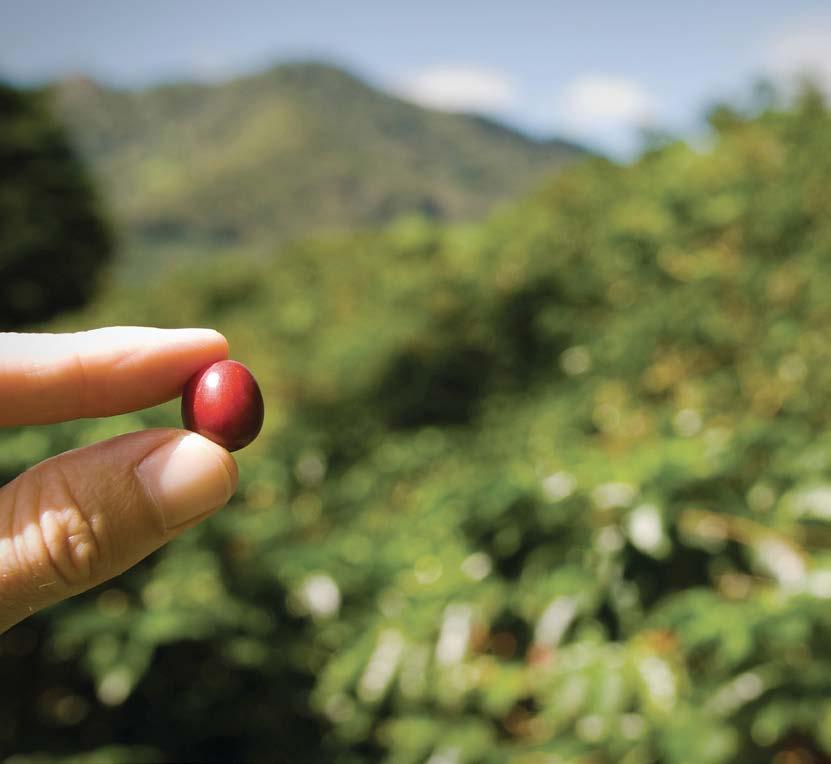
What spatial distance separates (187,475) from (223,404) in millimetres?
114

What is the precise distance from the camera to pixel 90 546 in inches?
43.8

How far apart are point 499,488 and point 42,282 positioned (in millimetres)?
16392

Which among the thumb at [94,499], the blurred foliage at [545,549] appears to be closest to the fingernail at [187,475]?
the thumb at [94,499]

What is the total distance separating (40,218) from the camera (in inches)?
657

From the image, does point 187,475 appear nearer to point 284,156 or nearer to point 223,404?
point 223,404

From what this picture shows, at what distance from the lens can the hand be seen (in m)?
1.06

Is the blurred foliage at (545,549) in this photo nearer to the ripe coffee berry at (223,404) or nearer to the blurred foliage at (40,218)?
the ripe coffee berry at (223,404)

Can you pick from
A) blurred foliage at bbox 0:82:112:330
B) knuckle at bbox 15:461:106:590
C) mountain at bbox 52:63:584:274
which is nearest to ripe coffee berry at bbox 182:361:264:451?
knuckle at bbox 15:461:106:590

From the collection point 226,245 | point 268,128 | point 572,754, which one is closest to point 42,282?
point 572,754

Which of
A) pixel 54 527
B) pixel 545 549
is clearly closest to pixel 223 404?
pixel 54 527

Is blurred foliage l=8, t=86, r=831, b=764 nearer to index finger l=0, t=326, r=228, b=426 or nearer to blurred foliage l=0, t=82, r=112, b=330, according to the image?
index finger l=0, t=326, r=228, b=426

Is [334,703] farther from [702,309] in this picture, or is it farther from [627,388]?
[702,309]

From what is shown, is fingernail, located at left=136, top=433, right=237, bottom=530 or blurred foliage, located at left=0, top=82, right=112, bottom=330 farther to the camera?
blurred foliage, located at left=0, top=82, right=112, bottom=330

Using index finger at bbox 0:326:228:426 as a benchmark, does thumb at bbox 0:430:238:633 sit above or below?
below
